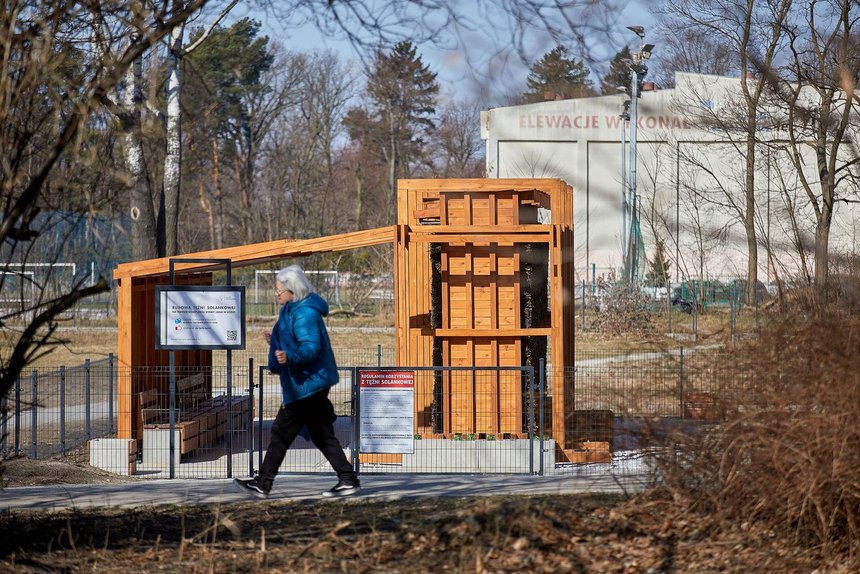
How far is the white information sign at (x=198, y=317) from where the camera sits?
483 inches

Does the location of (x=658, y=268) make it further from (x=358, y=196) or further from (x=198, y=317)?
(x=358, y=196)

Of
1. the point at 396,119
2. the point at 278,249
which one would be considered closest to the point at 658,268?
the point at 396,119

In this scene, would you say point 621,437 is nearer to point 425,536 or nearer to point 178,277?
point 425,536

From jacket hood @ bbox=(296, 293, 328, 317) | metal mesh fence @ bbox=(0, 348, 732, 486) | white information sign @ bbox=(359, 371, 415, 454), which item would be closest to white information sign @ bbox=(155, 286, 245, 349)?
metal mesh fence @ bbox=(0, 348, 732, 486)

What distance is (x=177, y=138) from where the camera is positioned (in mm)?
19484

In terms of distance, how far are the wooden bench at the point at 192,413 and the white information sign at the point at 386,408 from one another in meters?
2.22

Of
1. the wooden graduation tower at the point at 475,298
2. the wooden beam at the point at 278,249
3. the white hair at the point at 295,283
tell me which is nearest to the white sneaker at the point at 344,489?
the white hair at the point at 295,283

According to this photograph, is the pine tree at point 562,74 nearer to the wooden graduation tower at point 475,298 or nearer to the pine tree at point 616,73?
the pine tree at point 616,73

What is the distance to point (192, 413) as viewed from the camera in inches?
584

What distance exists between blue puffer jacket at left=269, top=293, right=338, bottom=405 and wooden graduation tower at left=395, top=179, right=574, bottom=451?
503cm

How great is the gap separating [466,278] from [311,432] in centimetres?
550

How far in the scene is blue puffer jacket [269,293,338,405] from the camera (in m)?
8.16

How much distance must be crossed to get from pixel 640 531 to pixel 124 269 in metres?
8.91

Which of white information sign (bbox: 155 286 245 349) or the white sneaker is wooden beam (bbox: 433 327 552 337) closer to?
white information sign (bbox: 155 286 245 349)
